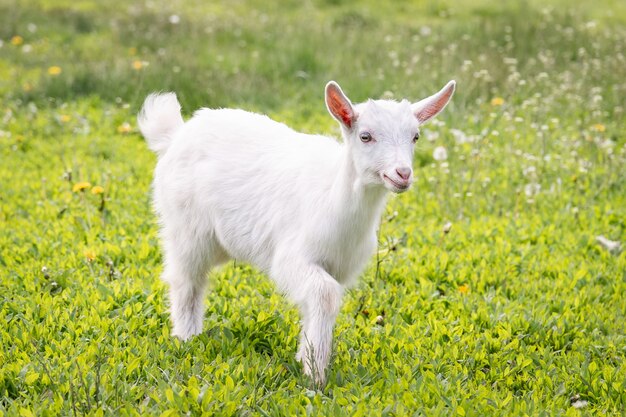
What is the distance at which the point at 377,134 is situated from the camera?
3.89 m

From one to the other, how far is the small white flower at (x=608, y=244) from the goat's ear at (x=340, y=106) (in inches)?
124

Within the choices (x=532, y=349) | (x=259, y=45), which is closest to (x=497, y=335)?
(x=532, y=349)

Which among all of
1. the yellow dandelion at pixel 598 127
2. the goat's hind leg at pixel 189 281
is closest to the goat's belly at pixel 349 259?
the goat's hind leg at pixel 189 281

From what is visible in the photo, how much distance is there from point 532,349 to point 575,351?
0.83 ft

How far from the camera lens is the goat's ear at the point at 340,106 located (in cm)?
390

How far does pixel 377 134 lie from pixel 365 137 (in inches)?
2.4

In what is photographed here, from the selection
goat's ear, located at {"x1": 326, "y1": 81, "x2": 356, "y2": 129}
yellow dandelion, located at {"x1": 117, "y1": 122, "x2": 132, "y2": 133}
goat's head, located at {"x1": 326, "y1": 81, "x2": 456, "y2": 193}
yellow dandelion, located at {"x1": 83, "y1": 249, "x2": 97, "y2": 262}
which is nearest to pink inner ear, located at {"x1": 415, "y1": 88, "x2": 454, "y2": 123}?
goat's head, located at {"x1": 326, "y1": 81, "x2": 456, "y2": 193}

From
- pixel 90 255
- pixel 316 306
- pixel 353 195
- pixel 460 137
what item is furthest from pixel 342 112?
pixel 460 137

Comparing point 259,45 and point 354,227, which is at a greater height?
point 354,227

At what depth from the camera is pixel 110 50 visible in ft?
36.5

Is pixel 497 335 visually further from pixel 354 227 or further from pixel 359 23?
pixel 359 23

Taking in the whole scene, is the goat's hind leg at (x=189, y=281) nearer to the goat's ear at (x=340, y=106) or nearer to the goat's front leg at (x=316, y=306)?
the goat's front leg at (x=316, y=306)

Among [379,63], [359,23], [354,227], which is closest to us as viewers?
[354,227]

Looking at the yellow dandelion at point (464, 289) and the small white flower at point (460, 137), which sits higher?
the yellow dandelion at point (464, 289)
